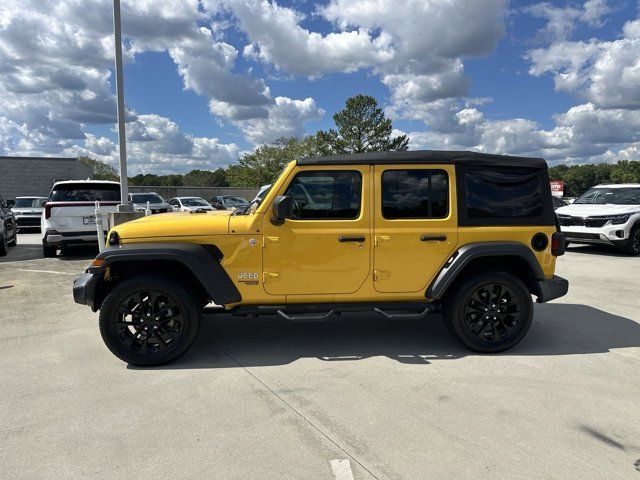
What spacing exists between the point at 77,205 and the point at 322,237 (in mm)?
7979

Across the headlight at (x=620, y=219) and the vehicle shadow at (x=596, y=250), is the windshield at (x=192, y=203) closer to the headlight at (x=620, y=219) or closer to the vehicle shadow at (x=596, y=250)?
the vehicle shadow at (x=596, y=250)

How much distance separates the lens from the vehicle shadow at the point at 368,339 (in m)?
4.28

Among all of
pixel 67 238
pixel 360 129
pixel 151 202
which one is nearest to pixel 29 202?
pixel 151 202

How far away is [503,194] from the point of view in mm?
4406

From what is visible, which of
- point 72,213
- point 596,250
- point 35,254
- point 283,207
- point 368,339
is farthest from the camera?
point 596,250

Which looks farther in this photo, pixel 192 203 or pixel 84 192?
pixel 192 203

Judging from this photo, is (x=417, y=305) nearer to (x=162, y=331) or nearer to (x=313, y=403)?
(x=313, y=403)

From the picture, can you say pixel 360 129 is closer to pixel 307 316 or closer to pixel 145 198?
pixel 145 198

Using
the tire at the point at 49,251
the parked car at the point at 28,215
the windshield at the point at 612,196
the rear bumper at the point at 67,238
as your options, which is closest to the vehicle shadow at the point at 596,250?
the windshield at the point at 612,196

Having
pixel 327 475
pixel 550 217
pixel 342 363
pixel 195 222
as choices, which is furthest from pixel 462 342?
pixel 195 222

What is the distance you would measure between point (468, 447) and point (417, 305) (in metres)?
1.68

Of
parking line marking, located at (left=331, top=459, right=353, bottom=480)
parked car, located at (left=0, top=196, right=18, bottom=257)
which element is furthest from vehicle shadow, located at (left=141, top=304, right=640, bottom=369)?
parked car, located at (left=0, top=196, right=18, bottom=257)

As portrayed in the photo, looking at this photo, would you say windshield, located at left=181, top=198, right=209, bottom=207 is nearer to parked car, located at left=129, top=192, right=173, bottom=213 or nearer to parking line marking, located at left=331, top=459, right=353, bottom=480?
parked car, located at left=129, top=192, right=173, bottom=213

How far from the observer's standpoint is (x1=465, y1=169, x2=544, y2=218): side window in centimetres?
434
